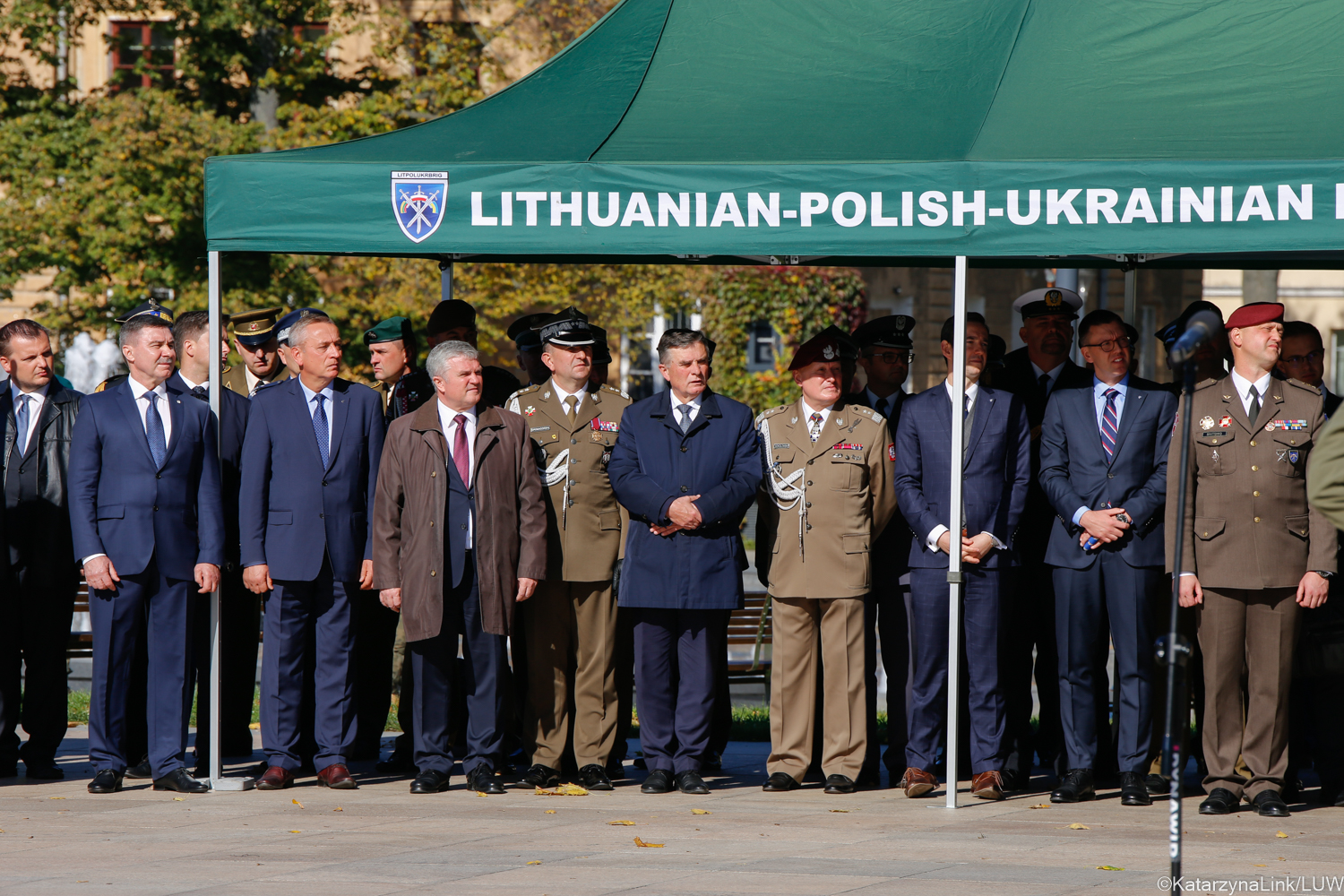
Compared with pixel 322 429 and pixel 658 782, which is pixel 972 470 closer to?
pixel 658 782

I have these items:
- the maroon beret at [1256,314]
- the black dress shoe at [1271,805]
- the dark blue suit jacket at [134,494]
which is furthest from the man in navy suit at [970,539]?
the dark blue suit jacket at [134,494]

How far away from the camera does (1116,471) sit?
7750 millimetres

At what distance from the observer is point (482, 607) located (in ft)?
25.8

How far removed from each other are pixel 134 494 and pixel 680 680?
8.98ft

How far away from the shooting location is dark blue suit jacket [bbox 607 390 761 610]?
7.90m

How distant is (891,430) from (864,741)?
62.0 inches

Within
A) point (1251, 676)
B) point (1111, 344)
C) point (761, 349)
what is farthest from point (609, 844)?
point (761, 349)

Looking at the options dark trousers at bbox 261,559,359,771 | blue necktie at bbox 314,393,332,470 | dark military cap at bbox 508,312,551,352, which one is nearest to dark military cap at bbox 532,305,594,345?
dark military cap at bbox 508,312,551,352

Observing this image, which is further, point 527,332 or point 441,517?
point 527,332

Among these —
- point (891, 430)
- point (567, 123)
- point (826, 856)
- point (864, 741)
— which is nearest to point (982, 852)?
point (826, 856)

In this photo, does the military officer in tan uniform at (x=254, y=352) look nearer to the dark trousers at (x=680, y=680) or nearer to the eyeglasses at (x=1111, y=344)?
the dark trousers at (x=680, y=680)

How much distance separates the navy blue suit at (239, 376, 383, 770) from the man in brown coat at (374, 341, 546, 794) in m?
0.22

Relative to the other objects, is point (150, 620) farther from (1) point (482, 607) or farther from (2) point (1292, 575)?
(2) point (1292, 575)

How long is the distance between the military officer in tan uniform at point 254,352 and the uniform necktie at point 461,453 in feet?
5.18
